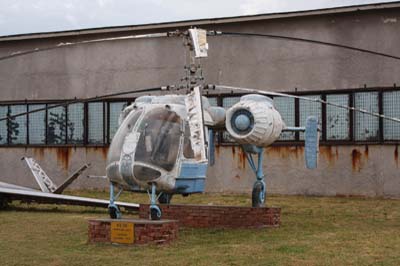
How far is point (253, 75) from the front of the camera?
2206 cm

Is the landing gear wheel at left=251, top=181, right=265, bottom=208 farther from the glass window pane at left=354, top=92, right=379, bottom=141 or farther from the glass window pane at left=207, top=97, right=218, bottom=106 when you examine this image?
the glass window pane at left=207, top=97, right=218, bottom=106

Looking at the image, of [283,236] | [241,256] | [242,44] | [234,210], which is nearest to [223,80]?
[242,44]

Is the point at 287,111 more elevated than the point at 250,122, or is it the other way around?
the point at 287,111

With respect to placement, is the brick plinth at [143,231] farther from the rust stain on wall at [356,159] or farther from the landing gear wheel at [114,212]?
the rust stain on wall at [356,159]

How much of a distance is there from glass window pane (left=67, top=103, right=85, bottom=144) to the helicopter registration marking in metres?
13.4

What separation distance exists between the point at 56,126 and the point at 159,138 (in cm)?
1339

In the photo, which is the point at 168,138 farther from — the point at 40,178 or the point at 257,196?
the point at 40,178

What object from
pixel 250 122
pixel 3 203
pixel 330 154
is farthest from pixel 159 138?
pixel 330 154

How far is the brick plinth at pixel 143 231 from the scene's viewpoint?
1134 centimetres

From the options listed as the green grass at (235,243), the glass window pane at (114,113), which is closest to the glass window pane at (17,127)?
the glass window pane at (114,113)

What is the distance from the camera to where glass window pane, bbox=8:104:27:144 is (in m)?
25.4

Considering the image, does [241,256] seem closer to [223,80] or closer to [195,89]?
[195,89]

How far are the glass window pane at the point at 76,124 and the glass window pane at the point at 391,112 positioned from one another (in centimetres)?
999

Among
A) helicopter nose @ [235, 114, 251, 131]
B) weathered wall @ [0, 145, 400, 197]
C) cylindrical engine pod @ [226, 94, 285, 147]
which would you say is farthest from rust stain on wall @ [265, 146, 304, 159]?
helicopter nose @ [235, 114, 251, 131]
